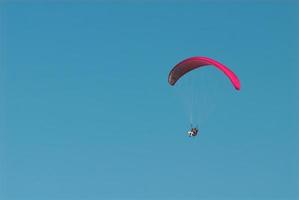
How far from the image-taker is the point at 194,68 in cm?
4994

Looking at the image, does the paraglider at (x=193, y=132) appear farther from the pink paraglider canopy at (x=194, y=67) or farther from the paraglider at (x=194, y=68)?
the pink paraglider canopy at (x=194, y=67)

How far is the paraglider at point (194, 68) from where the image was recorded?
155 feet

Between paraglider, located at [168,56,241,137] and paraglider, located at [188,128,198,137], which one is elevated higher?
paraglider, located at [168,56,241,137]

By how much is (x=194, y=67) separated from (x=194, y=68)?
0.23 meters

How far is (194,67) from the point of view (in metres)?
49.7

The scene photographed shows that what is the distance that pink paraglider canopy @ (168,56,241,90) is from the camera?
47.1m

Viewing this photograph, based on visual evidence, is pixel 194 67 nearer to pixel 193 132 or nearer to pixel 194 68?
pixel 194 68

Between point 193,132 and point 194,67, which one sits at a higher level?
point 194,67

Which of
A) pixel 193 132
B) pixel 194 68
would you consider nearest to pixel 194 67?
pixel 194 68

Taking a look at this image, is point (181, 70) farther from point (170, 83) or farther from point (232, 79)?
point (232, 79)

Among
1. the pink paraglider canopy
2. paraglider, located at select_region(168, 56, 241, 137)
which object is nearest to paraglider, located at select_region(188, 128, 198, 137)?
paraglider, located at select_region(168, 56, 241, 137)

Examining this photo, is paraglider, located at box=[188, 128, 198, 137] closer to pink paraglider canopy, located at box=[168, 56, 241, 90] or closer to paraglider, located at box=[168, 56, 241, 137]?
paraglider, located at box=[168, 56, 241, 137]

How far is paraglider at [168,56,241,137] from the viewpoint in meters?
47.1

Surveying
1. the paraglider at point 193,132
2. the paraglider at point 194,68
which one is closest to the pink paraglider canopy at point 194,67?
the paraglider at point 194,68
